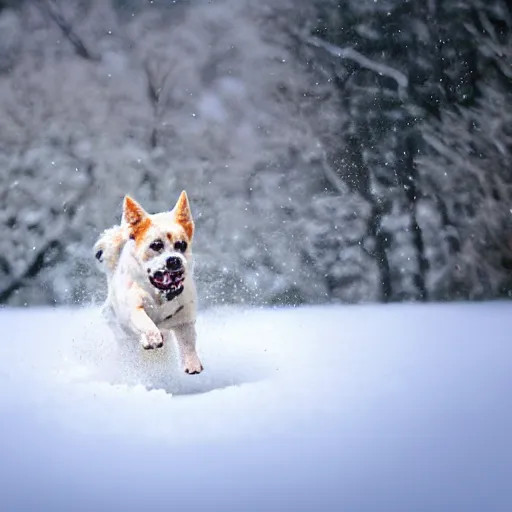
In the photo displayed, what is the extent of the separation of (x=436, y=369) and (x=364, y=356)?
1.47 feet

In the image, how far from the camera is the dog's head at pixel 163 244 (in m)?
2.44

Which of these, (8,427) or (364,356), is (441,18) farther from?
(8,427)

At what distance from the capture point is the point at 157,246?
2.52m

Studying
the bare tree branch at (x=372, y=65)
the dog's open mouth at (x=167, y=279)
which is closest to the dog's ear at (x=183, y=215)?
the dog's open mouth at (x=167, y=279)

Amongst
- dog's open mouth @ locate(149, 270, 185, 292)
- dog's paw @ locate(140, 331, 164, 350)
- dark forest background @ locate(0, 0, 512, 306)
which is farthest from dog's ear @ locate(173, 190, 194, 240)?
dark forest background @ locate(0, 0, 512, 306)

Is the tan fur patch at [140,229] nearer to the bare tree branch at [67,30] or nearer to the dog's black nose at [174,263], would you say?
the dog's black nose at [174,263]

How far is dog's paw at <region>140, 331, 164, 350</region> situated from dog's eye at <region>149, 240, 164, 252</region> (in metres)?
0.35

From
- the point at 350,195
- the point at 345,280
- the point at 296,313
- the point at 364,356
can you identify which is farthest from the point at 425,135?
the point at 364,356

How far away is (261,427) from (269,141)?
5273 mm

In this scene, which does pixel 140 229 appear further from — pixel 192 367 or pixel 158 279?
pixel 192 367

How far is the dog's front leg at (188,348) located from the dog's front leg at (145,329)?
17 cm

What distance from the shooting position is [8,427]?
6.96 feet

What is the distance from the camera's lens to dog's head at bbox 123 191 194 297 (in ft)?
8.01

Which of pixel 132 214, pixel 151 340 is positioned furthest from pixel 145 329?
pixel 132 214
